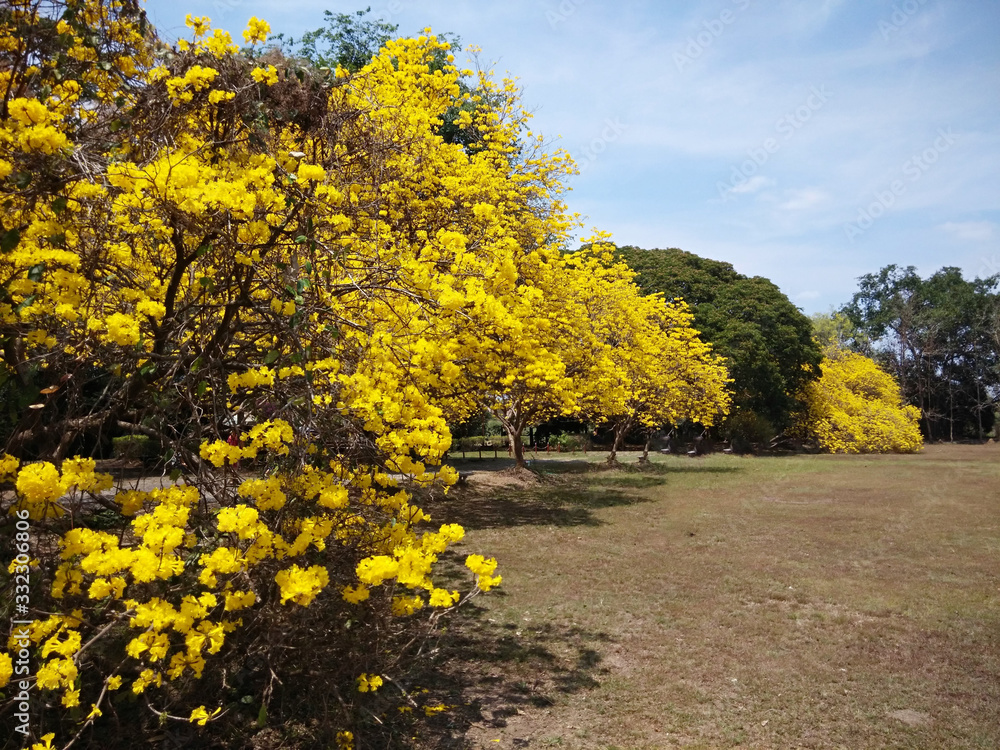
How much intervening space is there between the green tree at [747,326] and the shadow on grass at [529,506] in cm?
1277

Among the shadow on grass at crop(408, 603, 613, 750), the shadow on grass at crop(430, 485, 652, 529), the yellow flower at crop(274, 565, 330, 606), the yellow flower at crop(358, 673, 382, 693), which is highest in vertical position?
the yellow flower at crop(274, 565, 330, 606)

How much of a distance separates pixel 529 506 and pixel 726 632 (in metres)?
6.93

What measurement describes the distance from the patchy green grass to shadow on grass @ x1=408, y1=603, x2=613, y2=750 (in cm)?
2

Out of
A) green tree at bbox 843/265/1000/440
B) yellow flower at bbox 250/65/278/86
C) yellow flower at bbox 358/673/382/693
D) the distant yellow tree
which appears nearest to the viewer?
yellow flower at bbox 358/673/382/693

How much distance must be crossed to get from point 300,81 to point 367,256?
127 cm

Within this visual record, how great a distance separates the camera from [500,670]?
472 centimetres

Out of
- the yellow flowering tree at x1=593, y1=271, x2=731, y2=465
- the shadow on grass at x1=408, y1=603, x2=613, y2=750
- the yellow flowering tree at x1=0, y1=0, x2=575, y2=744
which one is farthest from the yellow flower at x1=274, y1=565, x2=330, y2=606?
the yellow flowering tree at x1=593, y1=271, x2=731, y2=465

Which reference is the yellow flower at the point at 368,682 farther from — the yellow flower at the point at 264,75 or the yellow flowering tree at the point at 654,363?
the yellow flowering tree at the point at 654,363

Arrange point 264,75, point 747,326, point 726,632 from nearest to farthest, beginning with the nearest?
point 264,75 → point 726,632 → point 747,326

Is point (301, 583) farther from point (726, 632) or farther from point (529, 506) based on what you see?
point (529, 506)

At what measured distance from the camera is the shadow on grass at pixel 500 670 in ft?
13.0

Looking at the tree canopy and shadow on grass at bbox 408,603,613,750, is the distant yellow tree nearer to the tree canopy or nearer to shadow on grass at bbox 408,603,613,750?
shadow on grass at bbox 408,603,613,750

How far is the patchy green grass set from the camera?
3.90m

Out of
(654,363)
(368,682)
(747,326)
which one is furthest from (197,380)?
(747,326)
